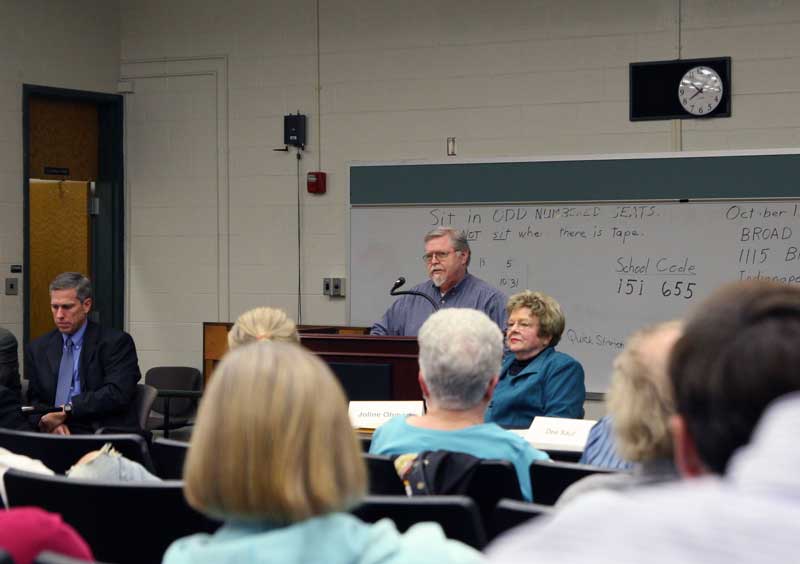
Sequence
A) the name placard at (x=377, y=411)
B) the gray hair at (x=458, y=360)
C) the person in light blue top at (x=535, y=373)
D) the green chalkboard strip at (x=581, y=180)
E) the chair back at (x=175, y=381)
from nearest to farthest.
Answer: the gray hair at (x=458, y=360) → the name placard at (x=377, y=411) → the person in light blue top at (x=535, y=373) → the green chalkboard strip at (x=581, y=180) → the chair back at (x=175, y=381)

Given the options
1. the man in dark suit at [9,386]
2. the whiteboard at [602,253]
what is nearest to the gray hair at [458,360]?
the man in dark suit at [9,386]

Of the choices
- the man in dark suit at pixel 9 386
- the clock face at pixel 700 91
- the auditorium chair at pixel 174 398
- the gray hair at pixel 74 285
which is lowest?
the auditorium chair at pixel 174 398

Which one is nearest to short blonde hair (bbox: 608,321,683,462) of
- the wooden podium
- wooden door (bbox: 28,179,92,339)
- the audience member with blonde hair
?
the audience member with blonde hair

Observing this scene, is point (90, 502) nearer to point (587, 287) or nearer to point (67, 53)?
Result: point (587, 287)

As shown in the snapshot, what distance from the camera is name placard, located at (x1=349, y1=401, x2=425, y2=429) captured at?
3.62 metres

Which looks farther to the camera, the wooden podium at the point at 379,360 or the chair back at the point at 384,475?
the wooden podium at the point at 379,360

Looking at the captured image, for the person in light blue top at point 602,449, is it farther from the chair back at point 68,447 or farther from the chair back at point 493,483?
the chair back at point 68,447

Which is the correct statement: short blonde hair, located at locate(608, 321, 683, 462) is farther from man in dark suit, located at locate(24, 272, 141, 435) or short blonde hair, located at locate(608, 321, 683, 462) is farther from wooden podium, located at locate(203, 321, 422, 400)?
man in dark suit, located at locate(24, 272, 141, 435)

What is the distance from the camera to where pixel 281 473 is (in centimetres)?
129

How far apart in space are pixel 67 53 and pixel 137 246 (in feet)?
4.30

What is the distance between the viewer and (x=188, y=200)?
24.5 feet

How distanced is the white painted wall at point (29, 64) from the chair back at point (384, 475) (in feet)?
16.6

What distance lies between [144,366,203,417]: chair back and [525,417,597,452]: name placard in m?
3.34

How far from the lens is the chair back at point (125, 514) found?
2.05 meters
